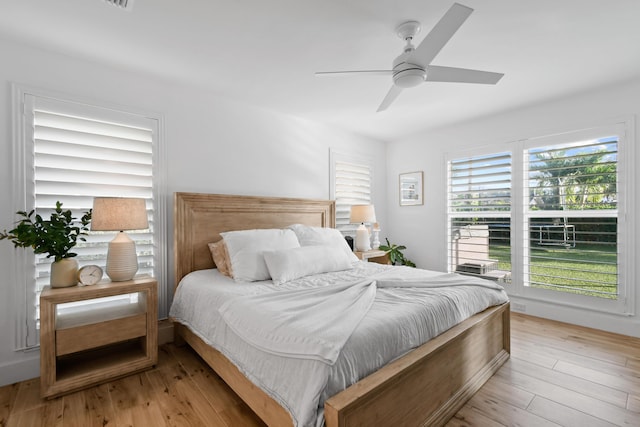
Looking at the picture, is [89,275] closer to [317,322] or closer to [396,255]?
[317,322]

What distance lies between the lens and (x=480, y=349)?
2199mm

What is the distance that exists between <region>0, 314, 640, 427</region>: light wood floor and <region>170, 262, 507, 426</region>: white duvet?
0.36 m

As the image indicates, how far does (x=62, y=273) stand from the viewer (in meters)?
2.19

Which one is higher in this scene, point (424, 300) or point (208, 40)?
point (208, 40)

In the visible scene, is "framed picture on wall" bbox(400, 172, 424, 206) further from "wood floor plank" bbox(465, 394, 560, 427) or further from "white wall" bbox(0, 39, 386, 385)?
"wood floor plank" bbox(465, 394, 560, 427)

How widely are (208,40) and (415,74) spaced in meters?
1.48

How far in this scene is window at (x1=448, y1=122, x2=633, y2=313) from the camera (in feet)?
10.3

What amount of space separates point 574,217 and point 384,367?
316 centimetres

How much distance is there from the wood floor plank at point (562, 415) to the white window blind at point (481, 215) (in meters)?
2.13

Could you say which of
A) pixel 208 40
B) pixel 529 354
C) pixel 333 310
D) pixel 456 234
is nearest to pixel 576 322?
pixel 529 354

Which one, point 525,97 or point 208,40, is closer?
point 208,40

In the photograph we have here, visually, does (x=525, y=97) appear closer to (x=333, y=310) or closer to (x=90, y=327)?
(x=333, y=310)

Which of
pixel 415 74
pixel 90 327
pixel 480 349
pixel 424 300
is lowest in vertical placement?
pixel 480 349

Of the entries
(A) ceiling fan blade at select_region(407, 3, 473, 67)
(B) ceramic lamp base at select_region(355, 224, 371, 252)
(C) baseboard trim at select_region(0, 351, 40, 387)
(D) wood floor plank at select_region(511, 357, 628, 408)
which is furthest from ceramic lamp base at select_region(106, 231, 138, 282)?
(D) wood floor plank at select_region(511, 357, 628, 408)
